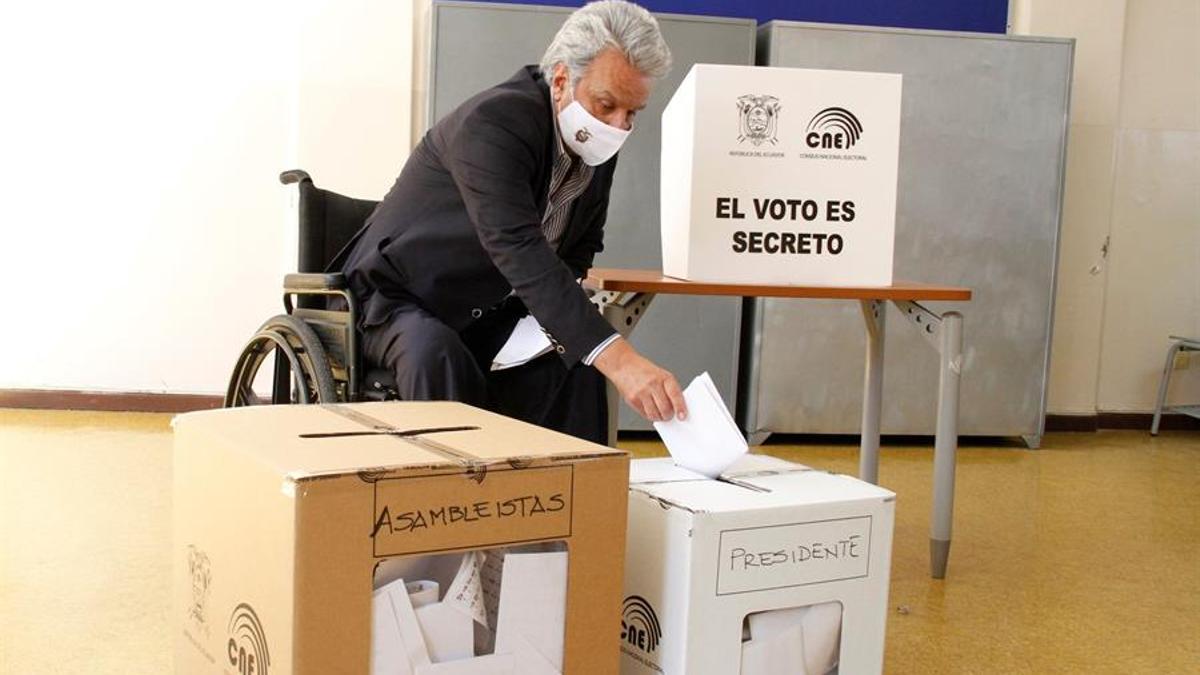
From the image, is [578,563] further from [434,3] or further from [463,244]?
[434,3]

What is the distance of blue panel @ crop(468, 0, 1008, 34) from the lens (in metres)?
4.00

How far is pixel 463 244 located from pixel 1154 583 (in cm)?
155

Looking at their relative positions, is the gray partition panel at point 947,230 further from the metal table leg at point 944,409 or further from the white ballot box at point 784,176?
the white ballot box at point 784,176

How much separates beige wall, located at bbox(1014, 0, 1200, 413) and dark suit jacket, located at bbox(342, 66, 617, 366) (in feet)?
8.77

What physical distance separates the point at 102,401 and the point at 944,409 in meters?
2.75

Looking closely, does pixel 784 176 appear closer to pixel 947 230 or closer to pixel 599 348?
pixel 599 348

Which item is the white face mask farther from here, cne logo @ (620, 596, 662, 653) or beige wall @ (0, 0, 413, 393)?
beige wall @ (0, 0, 413, 393)

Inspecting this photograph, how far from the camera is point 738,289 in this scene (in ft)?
6.25

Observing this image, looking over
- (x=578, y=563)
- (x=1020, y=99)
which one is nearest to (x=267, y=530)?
(x=578, y=563)

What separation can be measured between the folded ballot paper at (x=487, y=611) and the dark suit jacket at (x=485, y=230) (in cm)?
52

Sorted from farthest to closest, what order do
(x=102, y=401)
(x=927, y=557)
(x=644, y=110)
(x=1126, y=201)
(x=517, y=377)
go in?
(x=1126, y=201) → (x=102, y=401) → (x=644, y=110) → (x=927, y=557) → (x=517, y=377)

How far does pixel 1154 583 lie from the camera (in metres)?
2.40

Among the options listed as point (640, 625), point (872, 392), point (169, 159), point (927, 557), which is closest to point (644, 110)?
point (169, 159)

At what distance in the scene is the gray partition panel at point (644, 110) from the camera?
3607 mm
